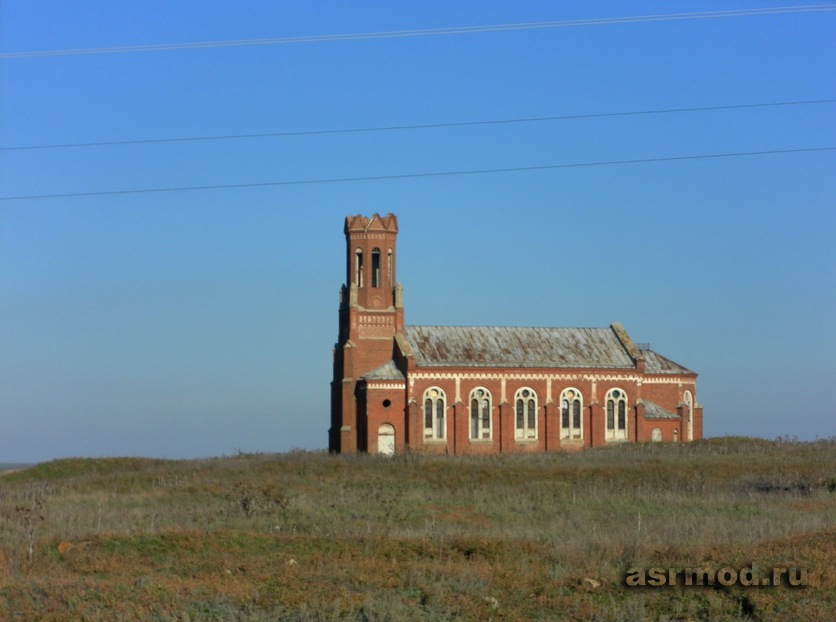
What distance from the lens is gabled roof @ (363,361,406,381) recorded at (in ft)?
175

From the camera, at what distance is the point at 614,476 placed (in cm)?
3816

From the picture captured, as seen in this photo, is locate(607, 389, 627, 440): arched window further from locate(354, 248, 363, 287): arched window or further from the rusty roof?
locate(354, 248, 363, 287): arched window

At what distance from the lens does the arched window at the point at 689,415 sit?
197ft

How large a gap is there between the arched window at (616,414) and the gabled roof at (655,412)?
1.82 m

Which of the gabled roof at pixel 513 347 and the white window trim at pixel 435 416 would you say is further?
the gabled roof at pixel 513 347

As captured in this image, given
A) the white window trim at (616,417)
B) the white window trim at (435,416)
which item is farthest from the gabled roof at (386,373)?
the white window trim at (616,417)

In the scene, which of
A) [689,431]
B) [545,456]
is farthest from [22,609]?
[689,431]

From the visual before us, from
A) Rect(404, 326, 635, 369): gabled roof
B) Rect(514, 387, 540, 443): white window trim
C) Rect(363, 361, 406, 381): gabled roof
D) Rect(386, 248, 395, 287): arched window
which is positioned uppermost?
Rect(386, 248, 395, 287): arched window

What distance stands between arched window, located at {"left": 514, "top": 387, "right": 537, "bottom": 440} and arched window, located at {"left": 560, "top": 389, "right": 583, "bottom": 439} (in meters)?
1.49

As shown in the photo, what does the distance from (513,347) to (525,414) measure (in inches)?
137

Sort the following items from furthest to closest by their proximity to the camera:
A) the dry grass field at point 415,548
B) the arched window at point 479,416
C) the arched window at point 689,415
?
1. the arched window at point 689,415
2. the arched window at point 479,416
3. the dry grass field at point 415,548

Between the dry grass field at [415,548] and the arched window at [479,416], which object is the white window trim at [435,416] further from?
the dry grass field at [415,548]

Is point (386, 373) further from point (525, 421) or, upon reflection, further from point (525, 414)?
point (525, 421)

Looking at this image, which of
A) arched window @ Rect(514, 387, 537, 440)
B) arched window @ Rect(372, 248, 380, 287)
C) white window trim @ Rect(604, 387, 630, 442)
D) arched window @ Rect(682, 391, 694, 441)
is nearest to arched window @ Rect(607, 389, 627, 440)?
white window trim @ Rect(604, 387, 630, 442)
